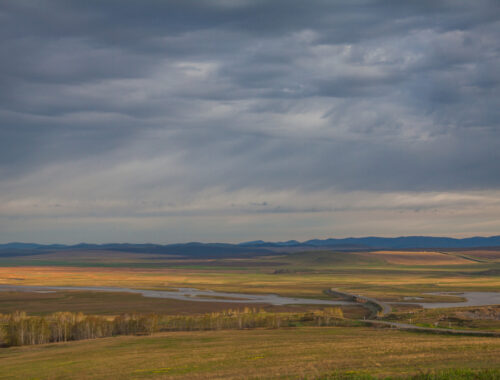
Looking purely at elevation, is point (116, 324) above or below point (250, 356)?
below

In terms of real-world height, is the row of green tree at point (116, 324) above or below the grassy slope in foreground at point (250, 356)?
below

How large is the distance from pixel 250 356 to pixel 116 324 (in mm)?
37902

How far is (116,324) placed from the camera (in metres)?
77.9

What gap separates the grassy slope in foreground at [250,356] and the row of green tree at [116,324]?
19.6 ft

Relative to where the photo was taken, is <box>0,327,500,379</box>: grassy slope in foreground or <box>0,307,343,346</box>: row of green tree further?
<box>0,307,343,346</box>: row of green tree

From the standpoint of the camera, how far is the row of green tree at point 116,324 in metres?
72.2

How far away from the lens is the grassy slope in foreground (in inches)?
1424

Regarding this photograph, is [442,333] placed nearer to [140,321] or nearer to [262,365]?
[262,365]

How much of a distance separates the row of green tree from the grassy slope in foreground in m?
5.96

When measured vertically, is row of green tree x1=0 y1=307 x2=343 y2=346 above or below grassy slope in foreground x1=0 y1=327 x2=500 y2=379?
below

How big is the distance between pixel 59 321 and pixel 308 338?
135ft

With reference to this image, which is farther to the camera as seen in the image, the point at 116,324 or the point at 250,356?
the point at 116,324

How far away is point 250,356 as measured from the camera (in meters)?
46.1

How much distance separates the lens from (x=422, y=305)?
11819 centimetres
